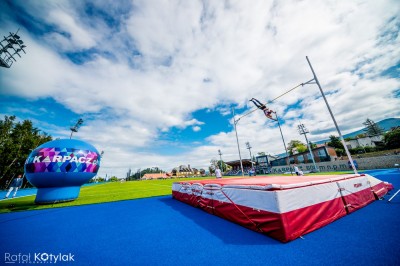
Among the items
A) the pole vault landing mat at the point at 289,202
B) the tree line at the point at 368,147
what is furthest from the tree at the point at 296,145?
the pole vault landing mat at the point at 289,202

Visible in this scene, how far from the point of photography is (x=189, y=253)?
3.39 m

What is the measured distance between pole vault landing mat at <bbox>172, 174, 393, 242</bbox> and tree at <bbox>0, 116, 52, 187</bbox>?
44.6m

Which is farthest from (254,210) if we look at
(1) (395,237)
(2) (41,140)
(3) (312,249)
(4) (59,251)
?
(2) (41,140)

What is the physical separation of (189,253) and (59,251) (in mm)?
3352

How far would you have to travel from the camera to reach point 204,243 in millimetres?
3822

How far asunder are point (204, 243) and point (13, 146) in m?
45.9

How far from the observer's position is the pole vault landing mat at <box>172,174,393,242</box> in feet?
12.3

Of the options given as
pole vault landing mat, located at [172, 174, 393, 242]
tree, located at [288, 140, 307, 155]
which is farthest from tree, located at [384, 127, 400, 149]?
pole vault landing mat, located at [172, 174, 393, 242]

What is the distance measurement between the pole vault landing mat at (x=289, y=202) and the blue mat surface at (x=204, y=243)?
0.79ft

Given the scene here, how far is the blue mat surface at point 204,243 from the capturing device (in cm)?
294

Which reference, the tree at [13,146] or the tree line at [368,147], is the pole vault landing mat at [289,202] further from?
the tree line at [368,147]

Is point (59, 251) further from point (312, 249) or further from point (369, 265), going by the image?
point (369, 265)

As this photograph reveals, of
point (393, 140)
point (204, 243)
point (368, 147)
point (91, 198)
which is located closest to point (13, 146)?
point (91, 198)

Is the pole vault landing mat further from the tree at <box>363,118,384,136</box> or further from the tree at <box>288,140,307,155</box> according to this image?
the tree at <box>363,118,384,136</box>
